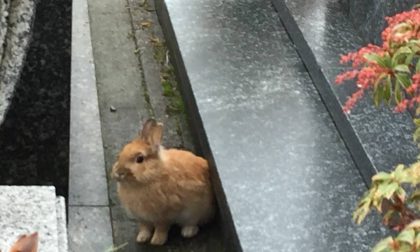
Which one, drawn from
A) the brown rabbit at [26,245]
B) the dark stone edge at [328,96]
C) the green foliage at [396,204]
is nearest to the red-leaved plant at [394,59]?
the green foliage at [396,204]

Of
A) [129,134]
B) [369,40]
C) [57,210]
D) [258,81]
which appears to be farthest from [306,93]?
[57,210]

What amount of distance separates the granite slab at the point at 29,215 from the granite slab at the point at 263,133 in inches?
→ 27.7

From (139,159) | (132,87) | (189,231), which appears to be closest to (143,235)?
(189,231)

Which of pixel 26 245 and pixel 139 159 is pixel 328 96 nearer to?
pixel 139 159

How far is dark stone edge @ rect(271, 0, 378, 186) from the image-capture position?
4.37m

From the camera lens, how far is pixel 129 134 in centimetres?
560

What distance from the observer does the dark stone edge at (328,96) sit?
4367mm

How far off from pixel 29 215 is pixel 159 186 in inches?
36.9

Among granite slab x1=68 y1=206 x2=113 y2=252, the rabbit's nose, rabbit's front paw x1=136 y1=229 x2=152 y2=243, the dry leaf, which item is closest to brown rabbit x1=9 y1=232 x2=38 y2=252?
the rabbit's nose

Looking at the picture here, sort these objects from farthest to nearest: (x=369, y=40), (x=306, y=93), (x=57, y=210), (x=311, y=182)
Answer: (x=369, y=40) < (x=306, y=93) < (x=311, y=182) < (x=57, y=210)

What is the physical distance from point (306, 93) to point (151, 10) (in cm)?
236

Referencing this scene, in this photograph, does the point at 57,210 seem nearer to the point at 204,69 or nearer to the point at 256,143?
the point at 256,143

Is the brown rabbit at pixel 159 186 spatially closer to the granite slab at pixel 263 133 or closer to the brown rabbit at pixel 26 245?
the granite slab at pixel 263 133

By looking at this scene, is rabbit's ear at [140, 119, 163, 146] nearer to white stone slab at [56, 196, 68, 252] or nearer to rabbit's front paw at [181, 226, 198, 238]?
rabbit's front paw at [181, 226, 198, 238]
